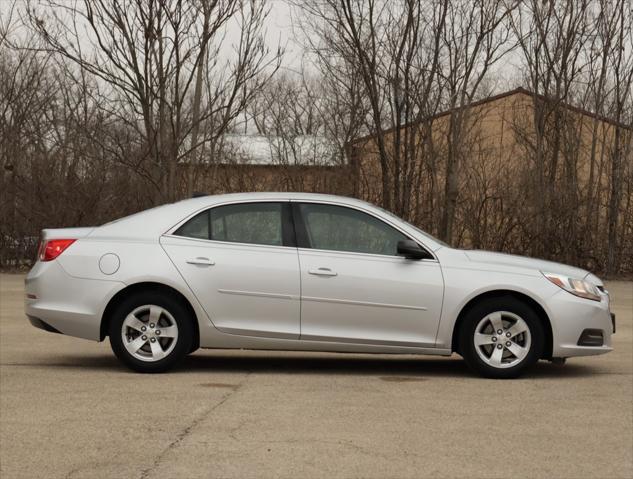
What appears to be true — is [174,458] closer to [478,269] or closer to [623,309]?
[478,269]

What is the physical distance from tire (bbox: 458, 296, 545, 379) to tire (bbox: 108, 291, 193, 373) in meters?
2.35

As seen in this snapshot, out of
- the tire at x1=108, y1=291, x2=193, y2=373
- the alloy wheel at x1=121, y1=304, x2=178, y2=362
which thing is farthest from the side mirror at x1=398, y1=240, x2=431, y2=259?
the alloy wheel at x1=121, y1=304, x2=178, y2=362

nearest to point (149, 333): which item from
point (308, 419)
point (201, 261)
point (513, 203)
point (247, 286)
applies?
point (201, 261)

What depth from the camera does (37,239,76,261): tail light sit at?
10.2 m

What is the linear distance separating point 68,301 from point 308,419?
3.14m

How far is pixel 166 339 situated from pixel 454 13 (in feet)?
51.4

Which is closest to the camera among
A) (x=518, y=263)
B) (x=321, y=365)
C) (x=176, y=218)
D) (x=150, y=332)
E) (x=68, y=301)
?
(x=150, y=332)

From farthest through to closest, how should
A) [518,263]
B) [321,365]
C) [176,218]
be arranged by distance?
1. [321,365]
2. [176,218]
3. [518,263]

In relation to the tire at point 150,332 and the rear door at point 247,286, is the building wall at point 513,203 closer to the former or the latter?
the rear door at point 247,286

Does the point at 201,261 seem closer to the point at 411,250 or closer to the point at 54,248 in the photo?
the point at 54,248

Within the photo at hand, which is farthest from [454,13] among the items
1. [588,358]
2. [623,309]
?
[588,358]

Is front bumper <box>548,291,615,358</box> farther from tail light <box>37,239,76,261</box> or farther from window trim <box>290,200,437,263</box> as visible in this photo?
tail light <box>37,239,76,261</box>

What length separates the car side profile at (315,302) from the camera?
9.91 m

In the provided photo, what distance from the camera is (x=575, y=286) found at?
10.1 m
